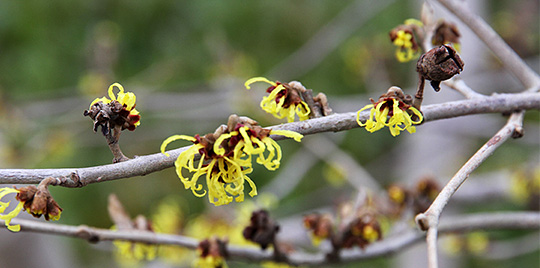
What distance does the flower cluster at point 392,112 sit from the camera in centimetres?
54

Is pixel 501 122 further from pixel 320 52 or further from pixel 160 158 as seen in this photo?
pixel 160 158

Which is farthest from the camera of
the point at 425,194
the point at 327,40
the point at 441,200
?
the point at 327,40

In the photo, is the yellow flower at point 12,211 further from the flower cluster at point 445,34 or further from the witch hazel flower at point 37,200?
the flower cluster at point 445,34

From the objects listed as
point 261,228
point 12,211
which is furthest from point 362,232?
point 12,211

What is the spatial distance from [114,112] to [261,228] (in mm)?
334

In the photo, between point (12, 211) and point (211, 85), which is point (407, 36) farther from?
point (211, 85)

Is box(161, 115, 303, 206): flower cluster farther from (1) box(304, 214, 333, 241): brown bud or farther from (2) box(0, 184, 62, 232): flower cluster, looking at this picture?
(1) box(304, 214, 333, 241): brown bud

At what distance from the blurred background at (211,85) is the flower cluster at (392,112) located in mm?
1206

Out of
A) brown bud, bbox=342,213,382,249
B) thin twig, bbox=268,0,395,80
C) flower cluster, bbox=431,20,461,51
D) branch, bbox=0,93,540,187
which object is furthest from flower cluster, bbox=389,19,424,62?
thin twig, bbox=268,0,395,80

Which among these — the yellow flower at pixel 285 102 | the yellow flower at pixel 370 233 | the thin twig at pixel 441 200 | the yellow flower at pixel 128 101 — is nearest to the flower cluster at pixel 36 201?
the yellow flower at pixel 128 101

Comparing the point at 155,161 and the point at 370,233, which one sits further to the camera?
the point at 370,233

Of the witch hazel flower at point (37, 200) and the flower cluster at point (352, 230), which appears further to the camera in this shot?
the flower cluster at point (352, 230)

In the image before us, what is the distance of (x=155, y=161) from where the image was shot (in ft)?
1.74

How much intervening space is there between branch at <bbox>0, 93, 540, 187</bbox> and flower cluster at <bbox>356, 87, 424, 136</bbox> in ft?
0.06
